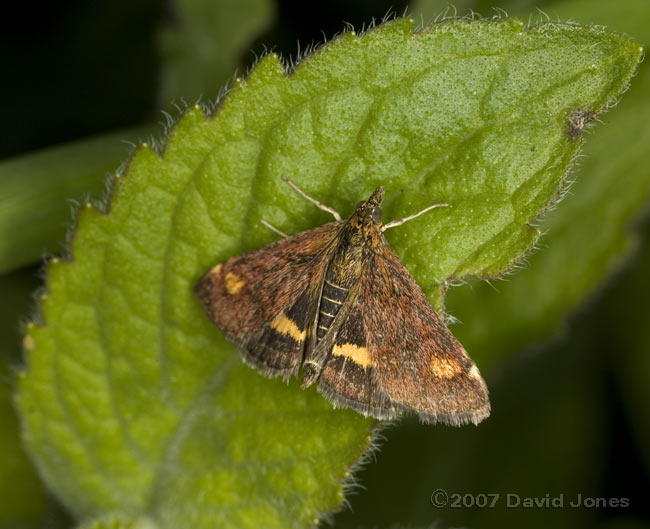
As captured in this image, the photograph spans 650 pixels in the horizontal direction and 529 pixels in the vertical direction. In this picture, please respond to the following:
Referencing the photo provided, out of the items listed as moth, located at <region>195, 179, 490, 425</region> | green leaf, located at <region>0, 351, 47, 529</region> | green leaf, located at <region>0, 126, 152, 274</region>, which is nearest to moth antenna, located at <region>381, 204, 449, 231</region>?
moth, located at <region>195, 179, 490, 425</region>

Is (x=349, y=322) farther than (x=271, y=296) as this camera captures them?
No

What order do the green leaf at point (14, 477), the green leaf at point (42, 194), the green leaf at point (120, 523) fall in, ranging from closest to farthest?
the green leaf at point (120, 523)
the green leaf at point (14, 477)
the green leaf at point (42, 194)

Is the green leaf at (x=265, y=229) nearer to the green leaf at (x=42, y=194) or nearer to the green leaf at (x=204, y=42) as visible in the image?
the green leaf at (x=42, y=194)

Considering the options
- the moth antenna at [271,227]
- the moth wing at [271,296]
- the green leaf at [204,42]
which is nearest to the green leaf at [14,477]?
the moth wing at [271,296]

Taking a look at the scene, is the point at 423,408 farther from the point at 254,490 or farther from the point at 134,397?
the point at 134,397

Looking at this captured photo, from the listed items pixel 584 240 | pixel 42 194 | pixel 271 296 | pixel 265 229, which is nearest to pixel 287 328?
pixel 271 296

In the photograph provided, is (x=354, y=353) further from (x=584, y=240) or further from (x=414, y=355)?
(x=584, y=240)

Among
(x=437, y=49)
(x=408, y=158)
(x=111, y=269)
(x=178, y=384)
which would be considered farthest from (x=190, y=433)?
(x=437, y=49)
